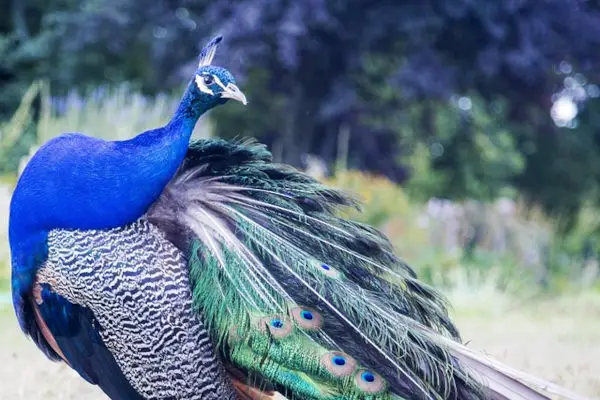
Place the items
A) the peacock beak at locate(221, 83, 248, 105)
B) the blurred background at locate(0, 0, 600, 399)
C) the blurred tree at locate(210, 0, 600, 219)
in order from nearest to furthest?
the peacock beak at locate(221, 83, 248, 105) → the blurred background at locate(0, 0, 600, 399) → the blurred tree at locate(210, 0, 600, 219)

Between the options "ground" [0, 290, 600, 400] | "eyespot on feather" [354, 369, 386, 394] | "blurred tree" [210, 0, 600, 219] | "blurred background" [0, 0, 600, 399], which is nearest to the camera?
"eyespot on feather" [354, 369, 386, 394]

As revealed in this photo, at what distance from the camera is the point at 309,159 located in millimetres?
10188

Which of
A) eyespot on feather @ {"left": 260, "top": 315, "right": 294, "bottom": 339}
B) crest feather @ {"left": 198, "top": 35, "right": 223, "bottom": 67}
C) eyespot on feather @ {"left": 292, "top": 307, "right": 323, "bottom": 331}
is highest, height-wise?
crest feather @ {"left": 198, "top": 35, "right": 223, "bottom": 67}

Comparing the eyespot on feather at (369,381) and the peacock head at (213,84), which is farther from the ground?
the peacock head at (213,84)

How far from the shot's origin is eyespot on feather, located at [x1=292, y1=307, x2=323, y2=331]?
2.40m

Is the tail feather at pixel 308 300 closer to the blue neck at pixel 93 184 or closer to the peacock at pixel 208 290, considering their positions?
the peacock at pixel 208 290

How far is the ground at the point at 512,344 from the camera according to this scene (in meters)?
3.53

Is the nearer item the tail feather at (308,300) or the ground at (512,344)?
the tail feather at (308,300)

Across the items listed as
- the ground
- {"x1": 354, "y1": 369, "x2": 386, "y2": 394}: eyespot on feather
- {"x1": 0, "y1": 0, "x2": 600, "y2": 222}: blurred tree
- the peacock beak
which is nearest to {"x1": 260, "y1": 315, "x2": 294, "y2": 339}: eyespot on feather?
{"x1": 354, "y1": 369, "x2": 386, "y2": 394}: eyespot on feather

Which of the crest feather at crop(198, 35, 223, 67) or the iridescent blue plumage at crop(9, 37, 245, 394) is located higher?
the crest feather at crop(198, 35, 223, 67)

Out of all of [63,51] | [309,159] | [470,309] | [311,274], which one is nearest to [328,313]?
[311,274]

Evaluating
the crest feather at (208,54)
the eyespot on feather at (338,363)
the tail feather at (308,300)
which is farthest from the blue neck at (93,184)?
the eyespot on feather at (338,363)

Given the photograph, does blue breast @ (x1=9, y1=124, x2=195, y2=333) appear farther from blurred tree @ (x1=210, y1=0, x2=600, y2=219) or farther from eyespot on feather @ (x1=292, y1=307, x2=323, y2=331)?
blurred tree @ (x1=210, y1=0, x2=600, y2=219)

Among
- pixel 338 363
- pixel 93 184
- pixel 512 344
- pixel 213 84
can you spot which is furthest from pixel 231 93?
pixel 512 344
